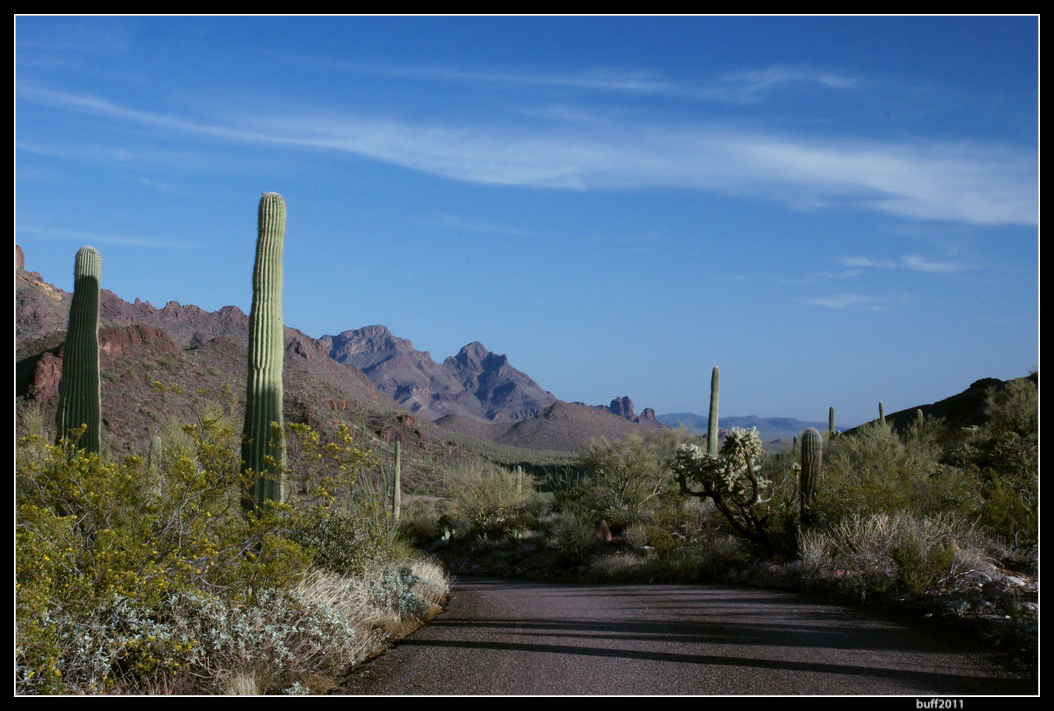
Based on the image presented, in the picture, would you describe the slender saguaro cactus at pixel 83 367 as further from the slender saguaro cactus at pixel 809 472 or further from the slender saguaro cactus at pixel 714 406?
the slender saguaro cactus at pixel 714 406

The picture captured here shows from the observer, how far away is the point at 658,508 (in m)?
24.1

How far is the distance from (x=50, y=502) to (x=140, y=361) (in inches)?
1708

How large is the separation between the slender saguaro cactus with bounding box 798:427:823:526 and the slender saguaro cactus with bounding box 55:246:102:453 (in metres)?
11.8

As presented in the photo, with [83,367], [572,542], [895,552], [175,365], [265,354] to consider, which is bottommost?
Result: [572,542]

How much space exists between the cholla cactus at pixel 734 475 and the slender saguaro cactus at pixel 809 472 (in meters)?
0.97

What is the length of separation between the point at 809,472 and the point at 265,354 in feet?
31.1

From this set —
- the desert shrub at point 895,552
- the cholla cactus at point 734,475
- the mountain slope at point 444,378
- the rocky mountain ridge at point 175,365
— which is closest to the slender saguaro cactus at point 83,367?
the rocky mountain ridge at point 175,365

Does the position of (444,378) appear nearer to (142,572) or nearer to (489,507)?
(489,507)

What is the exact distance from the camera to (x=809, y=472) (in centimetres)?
1628

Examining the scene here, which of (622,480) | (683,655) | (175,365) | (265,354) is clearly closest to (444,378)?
(175,365)

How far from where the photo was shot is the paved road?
24.1ft

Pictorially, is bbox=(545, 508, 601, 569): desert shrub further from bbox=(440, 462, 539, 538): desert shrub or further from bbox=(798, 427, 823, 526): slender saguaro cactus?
bbox=(798, 427, 823, 526): slender saguaro cactus

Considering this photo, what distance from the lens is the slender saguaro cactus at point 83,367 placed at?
15.7m

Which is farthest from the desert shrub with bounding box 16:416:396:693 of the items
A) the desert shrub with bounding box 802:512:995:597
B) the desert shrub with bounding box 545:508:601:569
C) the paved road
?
the desert shrub with bounding box 545:508:601:569
